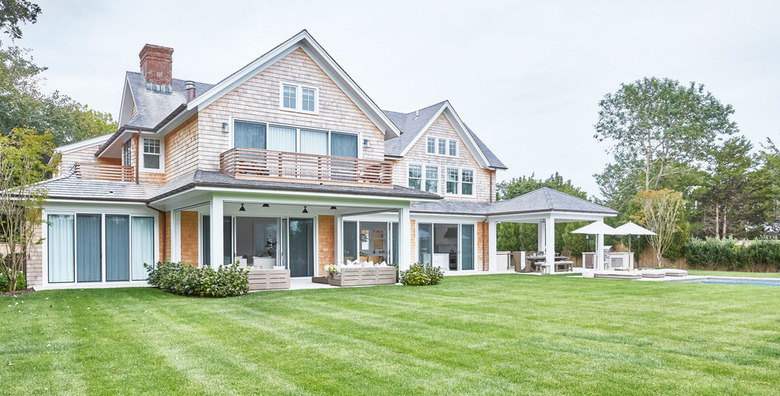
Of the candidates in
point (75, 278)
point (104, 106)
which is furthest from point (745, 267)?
point (104, 106)

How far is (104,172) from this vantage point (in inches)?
797

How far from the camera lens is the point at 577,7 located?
20750 millimetres

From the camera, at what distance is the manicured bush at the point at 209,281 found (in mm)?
14000

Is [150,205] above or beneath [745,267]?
above

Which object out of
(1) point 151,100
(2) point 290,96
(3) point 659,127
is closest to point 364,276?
(2) point 290,96

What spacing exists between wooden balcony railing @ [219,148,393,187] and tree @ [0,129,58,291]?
4953 millimetres

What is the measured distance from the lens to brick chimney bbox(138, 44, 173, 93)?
23.4m

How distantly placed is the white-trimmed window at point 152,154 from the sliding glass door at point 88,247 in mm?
2872

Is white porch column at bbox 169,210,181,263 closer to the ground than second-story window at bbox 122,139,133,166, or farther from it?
closer to the ground

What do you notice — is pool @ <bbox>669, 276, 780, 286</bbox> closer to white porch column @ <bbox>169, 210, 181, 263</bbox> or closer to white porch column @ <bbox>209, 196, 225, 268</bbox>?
white porch column @ <bbox>209, 196, 225, 268</bbox>

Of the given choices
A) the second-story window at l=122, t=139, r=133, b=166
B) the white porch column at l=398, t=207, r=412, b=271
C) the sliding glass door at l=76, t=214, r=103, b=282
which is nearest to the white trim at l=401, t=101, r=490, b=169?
the white porch column at l=398, t=207, r=412, b=271

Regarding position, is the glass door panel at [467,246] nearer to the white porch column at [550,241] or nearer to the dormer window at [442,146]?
the dormer window at [442,146]

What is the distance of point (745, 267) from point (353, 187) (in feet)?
66.5

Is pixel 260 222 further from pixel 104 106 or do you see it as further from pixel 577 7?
pixel 104 106
